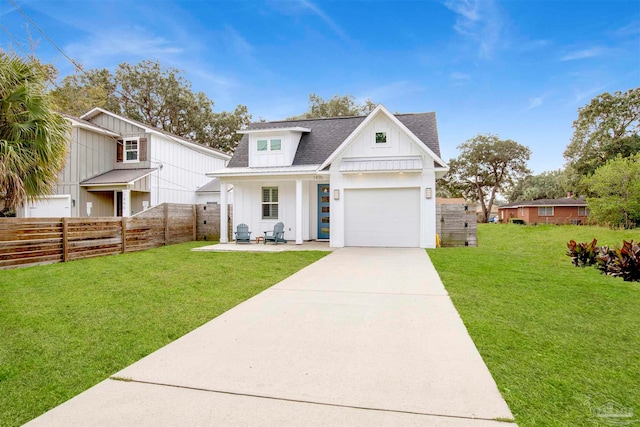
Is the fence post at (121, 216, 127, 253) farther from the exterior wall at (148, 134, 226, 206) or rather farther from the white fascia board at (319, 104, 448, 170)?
the white fascia board at (319, 104, 448, 170)

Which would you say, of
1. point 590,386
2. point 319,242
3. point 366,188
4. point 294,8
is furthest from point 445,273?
point 294,8

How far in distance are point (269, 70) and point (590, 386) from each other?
746 inches

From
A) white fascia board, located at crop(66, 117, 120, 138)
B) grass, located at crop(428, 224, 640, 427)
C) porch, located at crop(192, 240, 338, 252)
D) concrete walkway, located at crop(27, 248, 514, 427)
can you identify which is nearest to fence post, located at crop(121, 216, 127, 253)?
porch, located at crop(192, 240, 338, 252)

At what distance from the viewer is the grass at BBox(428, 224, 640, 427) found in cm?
253

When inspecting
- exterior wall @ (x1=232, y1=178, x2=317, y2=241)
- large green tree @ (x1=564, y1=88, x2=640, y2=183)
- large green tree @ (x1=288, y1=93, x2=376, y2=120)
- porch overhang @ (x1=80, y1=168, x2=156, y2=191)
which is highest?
large green tree @ (x1=288, y1=93, x2=376, y2=120)

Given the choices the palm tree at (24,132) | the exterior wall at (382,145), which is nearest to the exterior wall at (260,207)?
the exterior wall at (382,145)

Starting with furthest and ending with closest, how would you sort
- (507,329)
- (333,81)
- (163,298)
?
(333,81)
(163,298)
(507,329)

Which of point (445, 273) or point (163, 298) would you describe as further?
point (445, 273)

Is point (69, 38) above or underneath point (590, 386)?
Answer: above

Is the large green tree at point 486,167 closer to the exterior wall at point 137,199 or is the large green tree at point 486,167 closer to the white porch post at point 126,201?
the exterior wall at point 137,199

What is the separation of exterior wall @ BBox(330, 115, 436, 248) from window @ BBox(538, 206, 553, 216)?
1251 inches

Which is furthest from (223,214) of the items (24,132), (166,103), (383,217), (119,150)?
(166,103)

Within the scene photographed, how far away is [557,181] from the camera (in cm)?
4412

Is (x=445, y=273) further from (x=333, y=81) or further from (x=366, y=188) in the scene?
(x=333, y=81)
